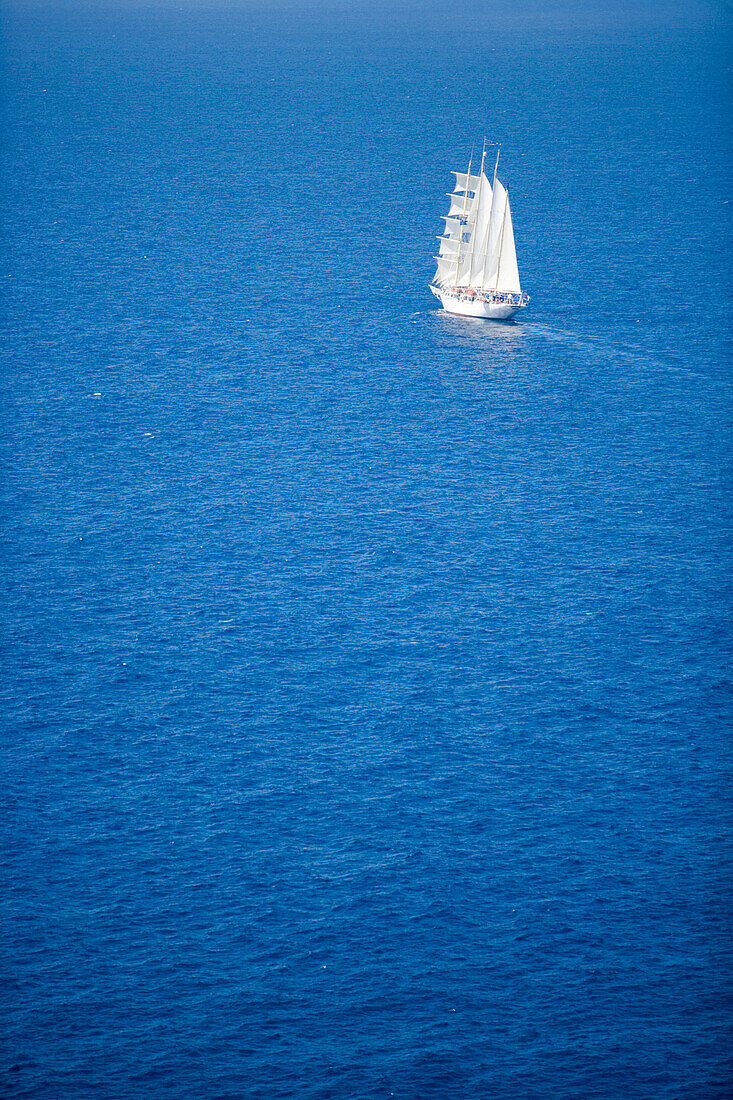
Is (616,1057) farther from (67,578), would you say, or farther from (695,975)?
(67,578)

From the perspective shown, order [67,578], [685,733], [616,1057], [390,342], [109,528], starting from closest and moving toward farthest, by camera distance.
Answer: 1. [616,1057]
2. [685,733]
3. [67,578]
4. [109,528]
5. [390,342]

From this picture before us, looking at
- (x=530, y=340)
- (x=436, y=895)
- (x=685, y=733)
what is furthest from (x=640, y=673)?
(x=530, y=340)

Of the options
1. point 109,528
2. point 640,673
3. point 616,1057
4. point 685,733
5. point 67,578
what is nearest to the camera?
point 616,1057

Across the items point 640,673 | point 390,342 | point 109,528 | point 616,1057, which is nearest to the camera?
point 616,1057

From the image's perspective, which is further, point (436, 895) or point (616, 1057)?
point (436, 895)

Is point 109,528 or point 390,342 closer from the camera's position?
point 109,528

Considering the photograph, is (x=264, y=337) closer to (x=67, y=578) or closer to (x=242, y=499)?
(x=242, y=499)

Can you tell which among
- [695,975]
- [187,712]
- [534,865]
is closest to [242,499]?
[187,712]

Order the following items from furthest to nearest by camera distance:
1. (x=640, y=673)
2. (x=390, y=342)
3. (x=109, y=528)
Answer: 1. (x=390, y=342)
2. (x=109, y=528)
3. (x=640, y=673)

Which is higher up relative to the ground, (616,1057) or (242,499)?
(242,499)
